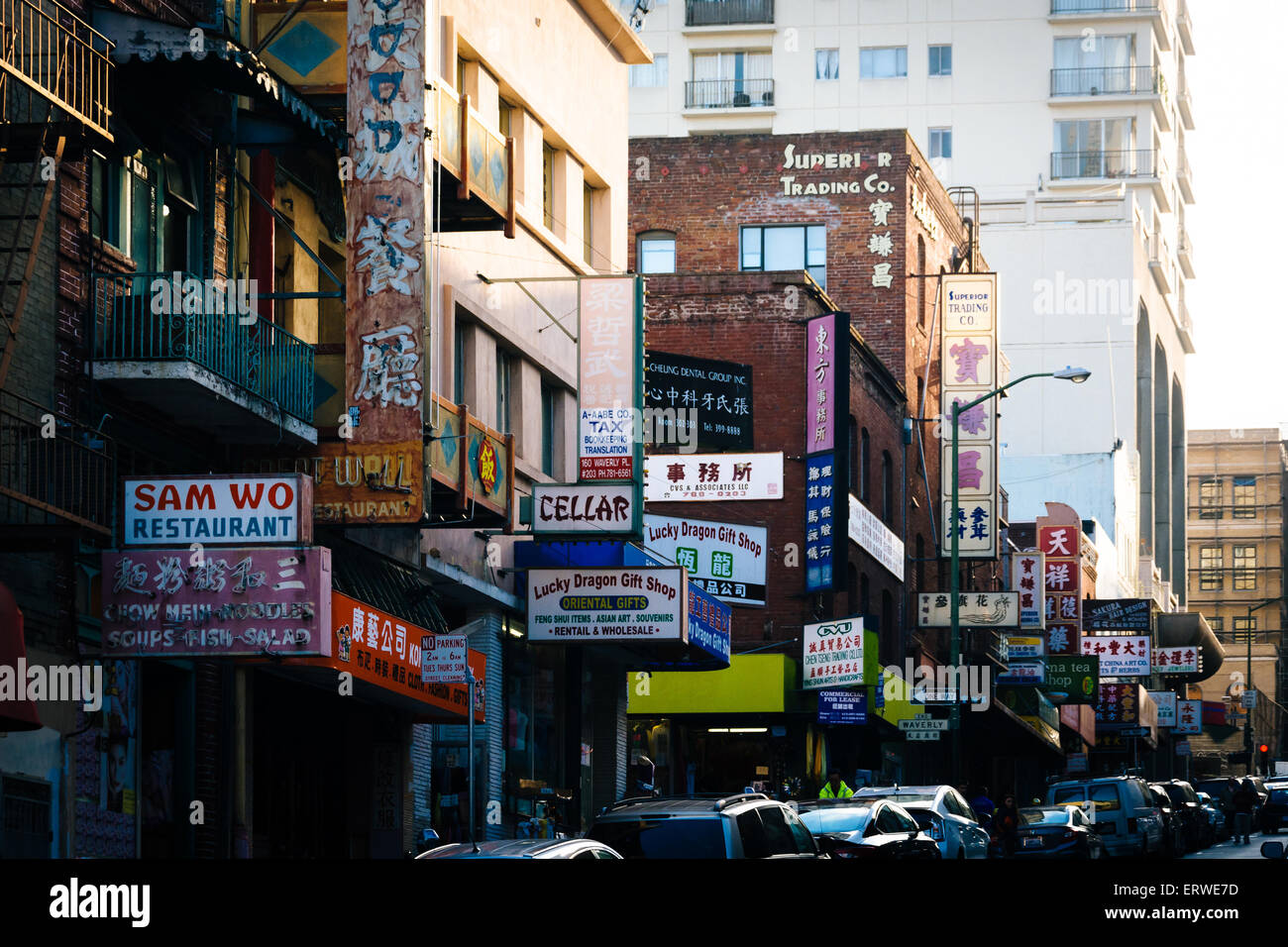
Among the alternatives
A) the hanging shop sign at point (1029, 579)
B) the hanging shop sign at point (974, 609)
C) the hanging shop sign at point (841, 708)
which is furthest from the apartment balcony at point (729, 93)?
the hanging shop sign at point (841, 708)

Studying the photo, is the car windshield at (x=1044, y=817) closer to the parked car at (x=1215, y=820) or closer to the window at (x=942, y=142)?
the parked car at (x=1215, y=820)

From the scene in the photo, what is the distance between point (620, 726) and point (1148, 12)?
238 ft

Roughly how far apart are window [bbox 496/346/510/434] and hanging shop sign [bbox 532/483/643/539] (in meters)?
3.15

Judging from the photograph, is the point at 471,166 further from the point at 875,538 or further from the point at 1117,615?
the point at 1117,615

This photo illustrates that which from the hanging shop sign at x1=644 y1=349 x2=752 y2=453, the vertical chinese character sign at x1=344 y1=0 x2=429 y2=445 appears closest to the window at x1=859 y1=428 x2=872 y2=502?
the hanging shop sign at x1=644 y1=349 x2=752 y2=453

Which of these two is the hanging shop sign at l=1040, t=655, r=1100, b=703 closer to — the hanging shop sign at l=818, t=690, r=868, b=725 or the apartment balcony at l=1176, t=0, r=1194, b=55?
the hanging shop sign at l=818, t=690, r=868, b=725

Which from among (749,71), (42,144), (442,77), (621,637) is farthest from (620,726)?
(749,71)

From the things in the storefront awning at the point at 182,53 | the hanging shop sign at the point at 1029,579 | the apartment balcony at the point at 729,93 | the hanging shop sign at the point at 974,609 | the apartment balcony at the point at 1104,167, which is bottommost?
the hanging shop sign at the point at 974,609

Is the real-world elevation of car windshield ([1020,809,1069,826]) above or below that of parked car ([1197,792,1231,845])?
above

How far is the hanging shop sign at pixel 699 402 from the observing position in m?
40.0

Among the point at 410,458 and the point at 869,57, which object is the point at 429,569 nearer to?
the point at 410,458

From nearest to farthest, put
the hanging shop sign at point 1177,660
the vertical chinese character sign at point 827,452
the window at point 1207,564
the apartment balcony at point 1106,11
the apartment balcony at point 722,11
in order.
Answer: the vertical chinese character sign at point 827,452, the hanging shop sign at point 1177,660, the apartment balcony at point 722,11, the apartment balcony at point 1106,11, the window at point 1207,564

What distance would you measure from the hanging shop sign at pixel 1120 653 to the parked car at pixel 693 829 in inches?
2068

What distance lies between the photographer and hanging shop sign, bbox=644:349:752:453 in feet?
131
